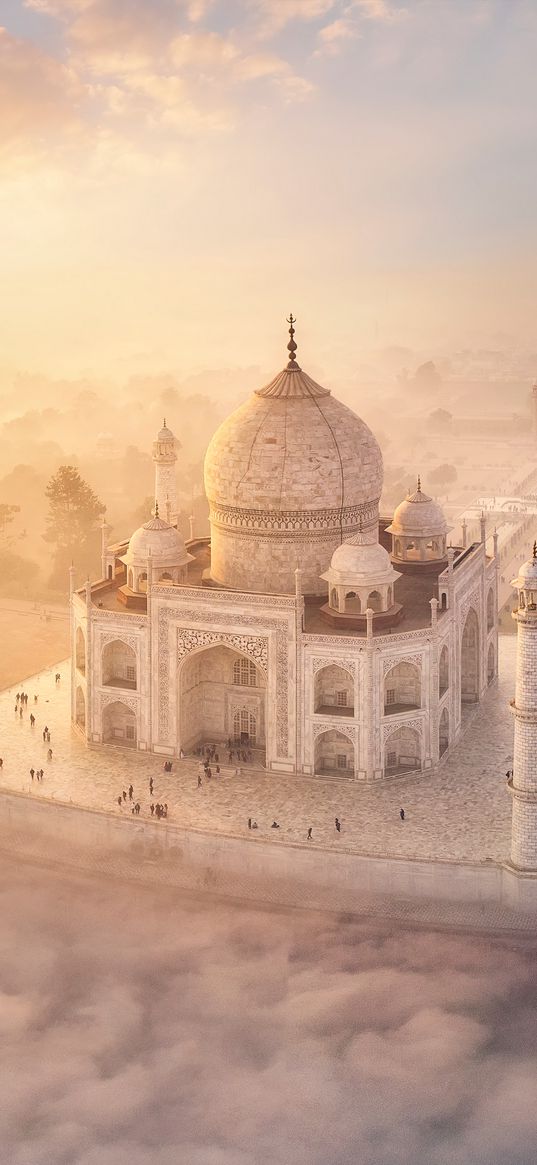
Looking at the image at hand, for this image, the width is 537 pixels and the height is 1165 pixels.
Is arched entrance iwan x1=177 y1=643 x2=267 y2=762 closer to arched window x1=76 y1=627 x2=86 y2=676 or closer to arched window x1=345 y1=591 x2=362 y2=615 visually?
arched window x1=345 y1=591 x2=362 y2=615

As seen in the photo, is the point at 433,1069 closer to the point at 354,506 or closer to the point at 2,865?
the point at 2,865

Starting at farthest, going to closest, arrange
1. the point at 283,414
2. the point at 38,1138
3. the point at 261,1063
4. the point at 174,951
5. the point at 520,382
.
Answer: the point at 520,382 → the point at 283,414 → the point at 174,951 → the point at 261,1063 → the point at 38,1138

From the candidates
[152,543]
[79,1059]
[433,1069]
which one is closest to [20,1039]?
[79,1059]

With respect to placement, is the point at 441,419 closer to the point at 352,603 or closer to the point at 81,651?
the point at 81,651

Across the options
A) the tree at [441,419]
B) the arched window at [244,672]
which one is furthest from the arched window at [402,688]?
the tree at [441,419]

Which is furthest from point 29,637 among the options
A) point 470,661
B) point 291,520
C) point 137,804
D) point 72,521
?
point 137,804

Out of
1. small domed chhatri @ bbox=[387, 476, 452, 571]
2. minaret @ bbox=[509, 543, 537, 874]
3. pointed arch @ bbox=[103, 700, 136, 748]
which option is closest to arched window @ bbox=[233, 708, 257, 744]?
pointed arch @ bbox=[103, 700, 136, 748]
